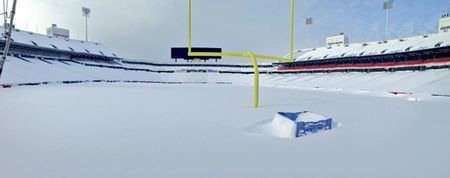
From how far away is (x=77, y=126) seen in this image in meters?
6.34

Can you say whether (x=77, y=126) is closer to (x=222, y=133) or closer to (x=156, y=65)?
(x=222, y=133)

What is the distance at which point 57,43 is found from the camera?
44719mm

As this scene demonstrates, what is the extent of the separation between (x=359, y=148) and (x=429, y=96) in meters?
18.9

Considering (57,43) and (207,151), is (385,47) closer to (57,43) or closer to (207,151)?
(207,151)

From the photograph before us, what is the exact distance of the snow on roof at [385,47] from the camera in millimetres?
30873

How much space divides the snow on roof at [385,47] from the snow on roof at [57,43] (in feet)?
133

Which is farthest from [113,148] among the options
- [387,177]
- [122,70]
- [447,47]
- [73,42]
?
[73,42]


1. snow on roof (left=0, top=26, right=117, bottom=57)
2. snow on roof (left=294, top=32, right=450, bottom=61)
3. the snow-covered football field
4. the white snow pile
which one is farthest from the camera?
snow on roof (left=0, top=26, right=117, bottom=57)

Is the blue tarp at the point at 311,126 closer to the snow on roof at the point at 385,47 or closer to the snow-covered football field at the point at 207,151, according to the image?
the snow-covered football field at the point at 207,151

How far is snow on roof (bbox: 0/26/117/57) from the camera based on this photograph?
38.5 m

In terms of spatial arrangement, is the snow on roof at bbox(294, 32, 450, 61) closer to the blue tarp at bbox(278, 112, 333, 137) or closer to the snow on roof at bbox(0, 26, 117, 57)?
the blue tarp at bbox(278, 112, 333, 137)

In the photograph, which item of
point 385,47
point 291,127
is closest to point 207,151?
point 291,127

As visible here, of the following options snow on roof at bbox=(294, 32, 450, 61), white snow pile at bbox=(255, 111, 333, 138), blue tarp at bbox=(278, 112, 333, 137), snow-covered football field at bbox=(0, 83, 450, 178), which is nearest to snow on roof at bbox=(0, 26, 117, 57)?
snow-covered football field at bbox=(0, 83, 450, 178)

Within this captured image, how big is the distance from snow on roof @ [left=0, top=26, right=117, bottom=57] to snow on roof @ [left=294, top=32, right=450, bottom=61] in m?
40.5
